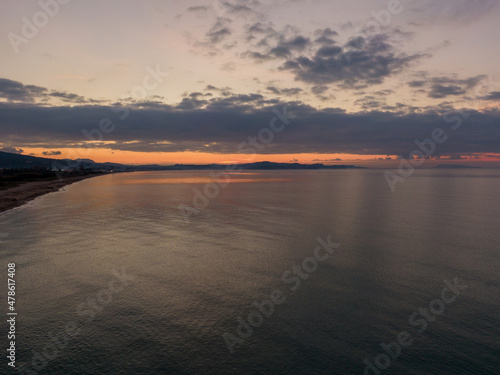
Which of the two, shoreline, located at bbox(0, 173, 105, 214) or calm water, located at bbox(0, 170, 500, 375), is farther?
shoreline, located at bbox(0, 173, 105, 214)

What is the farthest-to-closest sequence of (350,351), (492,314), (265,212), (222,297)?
(265,212), (222,297), (492,314), (350,351)

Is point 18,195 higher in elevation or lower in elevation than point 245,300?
lower

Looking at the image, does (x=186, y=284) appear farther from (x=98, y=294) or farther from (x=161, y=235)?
(x=161, y=235)

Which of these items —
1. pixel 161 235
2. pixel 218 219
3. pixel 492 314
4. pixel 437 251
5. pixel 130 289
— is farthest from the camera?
pixel 218 219

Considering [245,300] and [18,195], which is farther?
[18,195]

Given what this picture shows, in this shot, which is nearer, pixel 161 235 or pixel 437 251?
pixel 437 251

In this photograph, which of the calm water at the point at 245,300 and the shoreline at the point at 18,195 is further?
the shoreline at the point at 18,195

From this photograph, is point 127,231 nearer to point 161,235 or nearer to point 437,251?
point 161,235

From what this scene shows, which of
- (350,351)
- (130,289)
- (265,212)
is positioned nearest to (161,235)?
(130,289)

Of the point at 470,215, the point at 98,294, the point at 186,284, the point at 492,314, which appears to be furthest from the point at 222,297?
the point at 470,215
